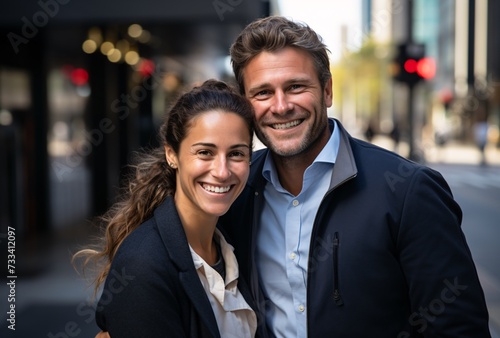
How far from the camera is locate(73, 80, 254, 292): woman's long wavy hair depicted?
2426mm

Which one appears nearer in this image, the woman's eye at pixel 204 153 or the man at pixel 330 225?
the man at pixel 330 225

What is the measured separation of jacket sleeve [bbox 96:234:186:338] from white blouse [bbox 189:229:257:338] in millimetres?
207

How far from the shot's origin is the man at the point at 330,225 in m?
2.28

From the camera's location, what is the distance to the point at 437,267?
226cm

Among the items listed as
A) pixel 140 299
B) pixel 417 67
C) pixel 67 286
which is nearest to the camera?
pixel 140 299

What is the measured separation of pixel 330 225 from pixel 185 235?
0.54 meters

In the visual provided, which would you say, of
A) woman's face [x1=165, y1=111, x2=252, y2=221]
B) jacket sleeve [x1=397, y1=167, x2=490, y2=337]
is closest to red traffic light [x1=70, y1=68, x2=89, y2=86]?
woman's face [x1=165, y1=111, x2=252, y2=221]

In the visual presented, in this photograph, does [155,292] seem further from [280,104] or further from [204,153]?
[280,104]

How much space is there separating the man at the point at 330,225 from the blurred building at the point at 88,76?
16.0 feet

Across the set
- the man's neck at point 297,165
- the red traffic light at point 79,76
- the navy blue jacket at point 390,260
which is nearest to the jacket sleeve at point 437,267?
the navy blue jacket at point 390,260

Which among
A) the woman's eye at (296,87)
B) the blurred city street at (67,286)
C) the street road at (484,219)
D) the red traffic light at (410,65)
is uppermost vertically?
the woman's eye at (296,87)

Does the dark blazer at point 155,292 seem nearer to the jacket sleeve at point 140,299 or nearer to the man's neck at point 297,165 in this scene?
the jacket sleeve at point 140,299

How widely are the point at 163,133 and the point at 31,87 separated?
930cm

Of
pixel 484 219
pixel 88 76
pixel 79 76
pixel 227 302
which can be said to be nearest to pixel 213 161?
pixel 227 302
